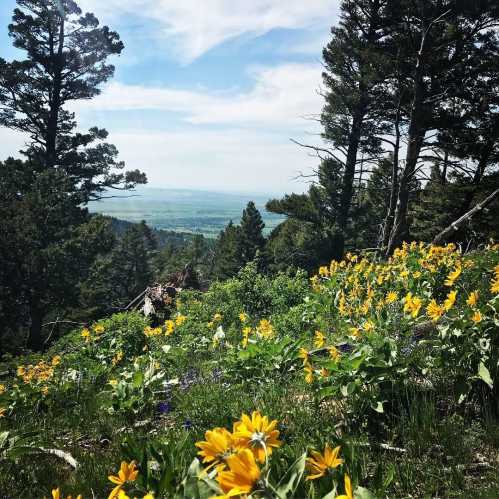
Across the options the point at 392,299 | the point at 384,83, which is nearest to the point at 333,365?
the point at 392,299

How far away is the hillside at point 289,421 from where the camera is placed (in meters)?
1.47

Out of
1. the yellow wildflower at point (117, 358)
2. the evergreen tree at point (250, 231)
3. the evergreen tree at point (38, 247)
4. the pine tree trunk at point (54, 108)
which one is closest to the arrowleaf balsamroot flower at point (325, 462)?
the yellow wildflower at point (117, 358)

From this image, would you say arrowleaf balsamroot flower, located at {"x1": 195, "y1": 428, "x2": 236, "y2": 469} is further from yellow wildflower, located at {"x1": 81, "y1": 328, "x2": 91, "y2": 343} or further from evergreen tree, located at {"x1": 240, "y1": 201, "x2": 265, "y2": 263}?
evergreen tree, located at {"x1": 240, "y1": 201, "x2": 265, "y2": 263}

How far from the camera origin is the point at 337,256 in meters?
20.4

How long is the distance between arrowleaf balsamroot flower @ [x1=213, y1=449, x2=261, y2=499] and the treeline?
10.1m

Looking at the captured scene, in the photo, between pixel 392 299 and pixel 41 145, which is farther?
pixel 41 145

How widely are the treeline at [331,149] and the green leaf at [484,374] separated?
828 cm

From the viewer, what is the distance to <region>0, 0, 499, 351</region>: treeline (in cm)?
1286

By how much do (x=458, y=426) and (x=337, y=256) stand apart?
18204 mm

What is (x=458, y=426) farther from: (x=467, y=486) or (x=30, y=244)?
(x=30, y=244)

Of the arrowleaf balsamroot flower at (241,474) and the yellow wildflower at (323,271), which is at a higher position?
the arrowleaf balsamroot flower at (241,474)

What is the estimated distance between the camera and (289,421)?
2811mm

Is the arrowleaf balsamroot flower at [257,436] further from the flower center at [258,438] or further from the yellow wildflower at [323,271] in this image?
the yellow wildflower at [323,271]

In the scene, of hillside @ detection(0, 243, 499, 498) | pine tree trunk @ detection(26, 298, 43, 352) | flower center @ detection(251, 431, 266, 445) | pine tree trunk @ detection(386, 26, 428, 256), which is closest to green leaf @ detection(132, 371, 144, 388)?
hillside @ detection(0, 243, 499, 498)
